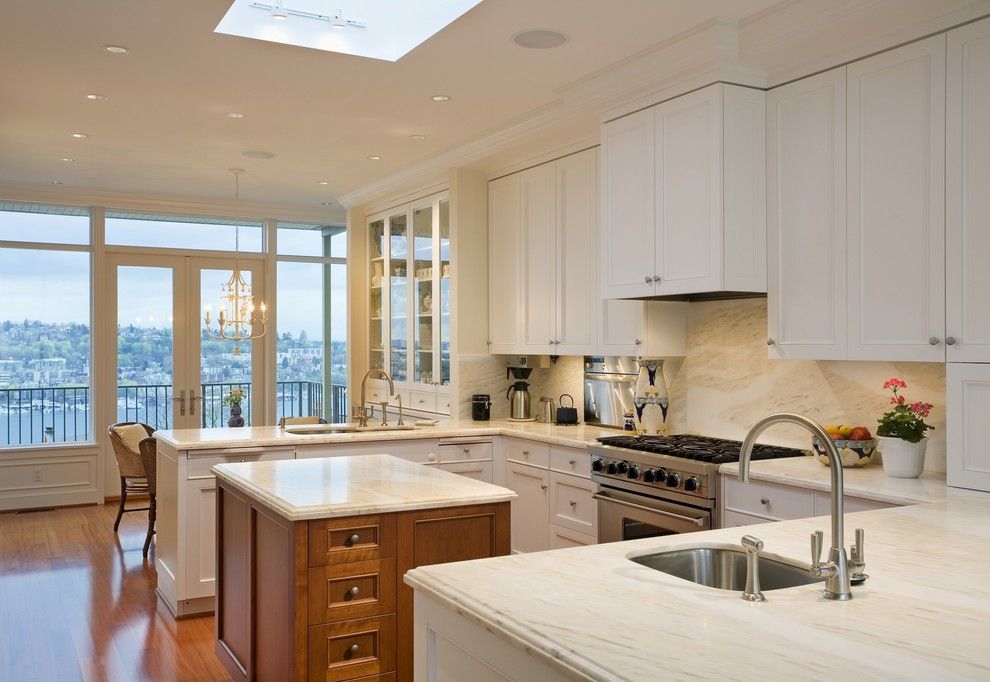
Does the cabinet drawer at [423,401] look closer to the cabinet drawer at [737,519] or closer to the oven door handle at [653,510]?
the oven door handle at [653,510]

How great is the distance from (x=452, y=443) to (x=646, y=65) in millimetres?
2511

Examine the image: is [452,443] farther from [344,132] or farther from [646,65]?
[646,65]

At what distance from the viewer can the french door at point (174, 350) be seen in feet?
26.6

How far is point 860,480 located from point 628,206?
1.75 metres

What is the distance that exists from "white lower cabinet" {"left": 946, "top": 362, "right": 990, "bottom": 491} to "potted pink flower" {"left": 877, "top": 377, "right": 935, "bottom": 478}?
0.20 m

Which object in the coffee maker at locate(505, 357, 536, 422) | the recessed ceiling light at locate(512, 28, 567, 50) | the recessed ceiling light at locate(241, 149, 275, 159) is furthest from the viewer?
the recessed ceiling light at locate(241, 149, 275, 159)

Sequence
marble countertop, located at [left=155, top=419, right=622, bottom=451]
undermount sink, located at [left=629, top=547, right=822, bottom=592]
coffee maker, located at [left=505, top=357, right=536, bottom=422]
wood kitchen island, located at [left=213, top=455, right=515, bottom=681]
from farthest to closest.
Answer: coffee maker, located at [left=505, top=357, right=536, bottom=422]
marble countertop, located at [left=155, top=419, right=622, bottom=451]
wood kitchen island, located at [left=213, top=455, right=515, bottom=681]
undermount sink, located at [left=629, top=547, right=822, bottom=592]

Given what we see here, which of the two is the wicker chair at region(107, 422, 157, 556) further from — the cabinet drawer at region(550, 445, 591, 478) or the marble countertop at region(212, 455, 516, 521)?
the cabinet drawer at region(550, 445, 591, 478)

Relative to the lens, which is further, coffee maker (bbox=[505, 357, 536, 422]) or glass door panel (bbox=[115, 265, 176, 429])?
glass door panel (bbox=[115, 265, 176, 429])

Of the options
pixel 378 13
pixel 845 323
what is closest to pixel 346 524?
pixel 845 323

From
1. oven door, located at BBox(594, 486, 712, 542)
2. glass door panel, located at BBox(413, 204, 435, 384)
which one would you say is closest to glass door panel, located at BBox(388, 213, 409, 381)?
glass door panel, located at BBox(413, 204, 435, 384)

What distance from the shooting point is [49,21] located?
12.1 ft

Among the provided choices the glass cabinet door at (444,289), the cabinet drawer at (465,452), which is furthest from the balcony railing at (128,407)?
the cabinet drawer at (465,452)

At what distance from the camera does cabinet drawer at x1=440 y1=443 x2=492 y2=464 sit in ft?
17.6
